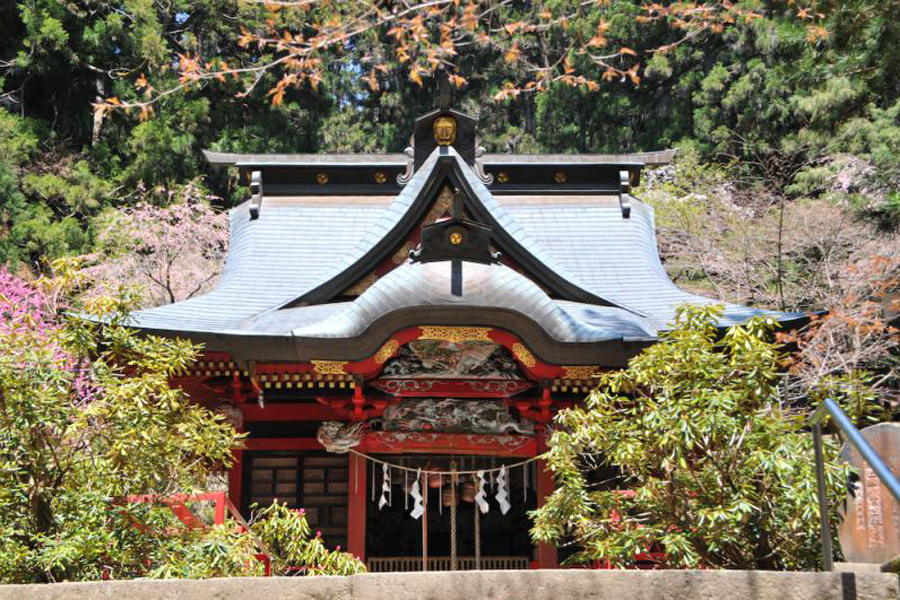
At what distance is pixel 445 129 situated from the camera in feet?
33.1

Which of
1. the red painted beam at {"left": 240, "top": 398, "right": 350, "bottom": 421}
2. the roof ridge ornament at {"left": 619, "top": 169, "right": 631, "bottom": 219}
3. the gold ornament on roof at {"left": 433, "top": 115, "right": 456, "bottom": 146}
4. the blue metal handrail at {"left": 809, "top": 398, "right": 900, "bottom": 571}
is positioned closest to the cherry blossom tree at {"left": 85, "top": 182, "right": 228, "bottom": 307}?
the gold ornament on roof at {"left": 433, "top": 115, "right": 456, "bottom": 146}

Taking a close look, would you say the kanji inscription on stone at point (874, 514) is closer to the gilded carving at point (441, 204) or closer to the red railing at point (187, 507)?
the red railing at point (187, 507)

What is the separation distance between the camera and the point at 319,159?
11.9 m

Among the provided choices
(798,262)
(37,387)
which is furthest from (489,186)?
(798,262)

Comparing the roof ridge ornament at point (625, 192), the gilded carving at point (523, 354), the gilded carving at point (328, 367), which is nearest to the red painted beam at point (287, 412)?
the gilded carving at point (328, 367)

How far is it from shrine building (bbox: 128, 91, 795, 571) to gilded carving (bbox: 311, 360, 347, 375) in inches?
0.8

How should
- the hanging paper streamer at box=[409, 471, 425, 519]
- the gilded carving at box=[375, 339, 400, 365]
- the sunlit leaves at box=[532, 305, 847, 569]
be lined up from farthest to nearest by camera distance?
1. the hanging paper streamer at box=[409, 471, 425, 519]
2. the gilded carving at box=[375, 339, 400, 365]
3. the sunlit leaves at box=[532, 305, 847, 569]

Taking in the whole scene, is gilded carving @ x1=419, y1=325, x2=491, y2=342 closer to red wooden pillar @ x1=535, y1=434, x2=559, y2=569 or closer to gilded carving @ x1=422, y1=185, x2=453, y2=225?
red wooden pillar @ x1=535, y1=434, x2=559, y2=569

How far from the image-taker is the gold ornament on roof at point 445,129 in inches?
398

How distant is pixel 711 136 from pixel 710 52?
3369 millimetres

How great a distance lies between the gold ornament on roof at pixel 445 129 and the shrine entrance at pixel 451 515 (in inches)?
138

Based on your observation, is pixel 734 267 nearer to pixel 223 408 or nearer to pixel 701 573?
pixel 223 408

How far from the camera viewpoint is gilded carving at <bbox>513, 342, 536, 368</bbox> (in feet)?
26.5

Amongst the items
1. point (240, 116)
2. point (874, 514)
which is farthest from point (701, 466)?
point (240, 116)
